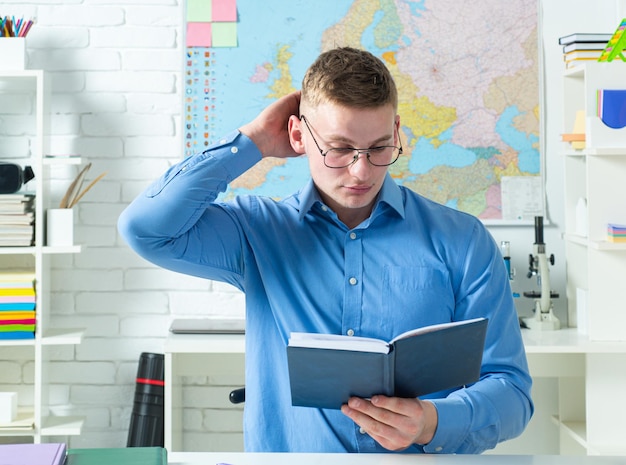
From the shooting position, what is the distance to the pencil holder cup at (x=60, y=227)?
9.33ft

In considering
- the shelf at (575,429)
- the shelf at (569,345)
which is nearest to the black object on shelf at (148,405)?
the shelf at (569,345)

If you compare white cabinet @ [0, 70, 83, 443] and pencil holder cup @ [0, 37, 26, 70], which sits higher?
pencil holder cup @ [0, 37, 26, 70]

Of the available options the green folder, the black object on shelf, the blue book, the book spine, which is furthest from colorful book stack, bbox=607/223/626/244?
the green folder

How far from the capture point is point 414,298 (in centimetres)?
156

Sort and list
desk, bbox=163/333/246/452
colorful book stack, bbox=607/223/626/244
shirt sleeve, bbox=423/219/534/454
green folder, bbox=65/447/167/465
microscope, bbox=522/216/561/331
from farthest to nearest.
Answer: microscope, bbox=522/216/561/331, desk, bbox=163/333/246/452, colorful book stack, bbox=607/223/626/244, shirt sleeve, bbox=423/219/534/454, green folder, bbox=65/447/167/465

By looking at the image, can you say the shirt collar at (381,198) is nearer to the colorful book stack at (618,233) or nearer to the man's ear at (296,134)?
the man's ear at (296,134)

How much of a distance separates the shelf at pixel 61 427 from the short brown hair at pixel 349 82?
1833mm

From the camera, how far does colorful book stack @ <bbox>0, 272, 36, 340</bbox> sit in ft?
9.05

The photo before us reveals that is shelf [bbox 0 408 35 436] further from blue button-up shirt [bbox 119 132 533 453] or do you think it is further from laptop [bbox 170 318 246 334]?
blue button-up shirt [bbox 119 132 533 453]

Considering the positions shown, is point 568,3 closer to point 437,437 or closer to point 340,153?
point 340,153

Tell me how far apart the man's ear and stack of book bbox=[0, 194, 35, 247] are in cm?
151

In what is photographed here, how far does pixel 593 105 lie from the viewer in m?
2.63

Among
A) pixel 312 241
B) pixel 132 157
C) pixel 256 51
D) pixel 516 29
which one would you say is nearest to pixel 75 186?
pixel 132 157

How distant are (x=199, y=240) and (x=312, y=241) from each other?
9.3 inches
